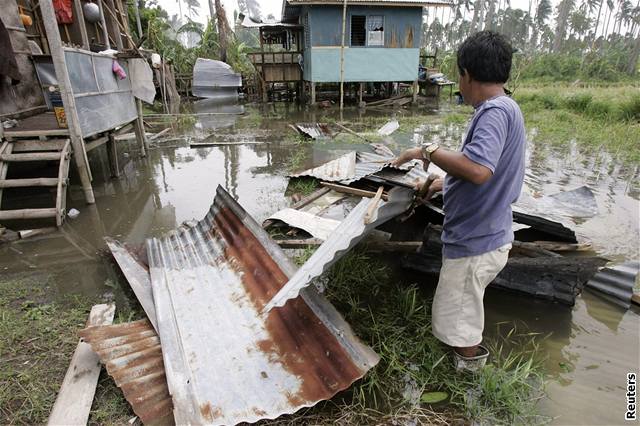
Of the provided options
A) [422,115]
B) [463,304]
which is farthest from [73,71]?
[422,115]

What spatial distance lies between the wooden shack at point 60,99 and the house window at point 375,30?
32.7 ft

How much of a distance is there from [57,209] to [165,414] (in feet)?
12.4

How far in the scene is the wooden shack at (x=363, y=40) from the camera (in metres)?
→ 15.0

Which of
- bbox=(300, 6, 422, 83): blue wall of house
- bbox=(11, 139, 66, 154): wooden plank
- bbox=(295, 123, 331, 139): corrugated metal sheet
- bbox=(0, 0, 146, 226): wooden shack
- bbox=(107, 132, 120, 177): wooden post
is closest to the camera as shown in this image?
bbox=(0, 0, 146, 226): wooden shack

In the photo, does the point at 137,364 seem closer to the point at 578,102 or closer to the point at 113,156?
the point at 113,156

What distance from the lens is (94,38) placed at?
9758 mm

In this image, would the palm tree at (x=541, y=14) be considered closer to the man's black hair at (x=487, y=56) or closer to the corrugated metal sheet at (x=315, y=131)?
the corrugated metal sheet at (x=315, y=131)

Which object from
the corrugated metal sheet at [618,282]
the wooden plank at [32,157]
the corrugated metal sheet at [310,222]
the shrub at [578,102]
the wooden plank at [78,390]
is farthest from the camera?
the shrub at [578,102]

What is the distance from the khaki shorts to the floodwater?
2.46ft

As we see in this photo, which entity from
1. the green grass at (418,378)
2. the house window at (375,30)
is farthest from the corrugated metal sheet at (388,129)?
the green grass at (418,378)

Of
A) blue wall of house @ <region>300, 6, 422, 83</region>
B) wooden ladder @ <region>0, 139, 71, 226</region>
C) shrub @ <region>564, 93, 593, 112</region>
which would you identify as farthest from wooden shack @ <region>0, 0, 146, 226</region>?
shrub @ <region>564, 93, 593, 112</region>

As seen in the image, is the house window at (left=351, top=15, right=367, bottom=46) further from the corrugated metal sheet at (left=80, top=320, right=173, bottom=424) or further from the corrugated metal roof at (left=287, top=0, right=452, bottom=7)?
the corrugated metal sheet at (left=80, top=320, right=173, bottom=424)

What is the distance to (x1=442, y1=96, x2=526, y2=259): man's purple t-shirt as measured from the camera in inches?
70.5

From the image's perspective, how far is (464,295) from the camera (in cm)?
222
